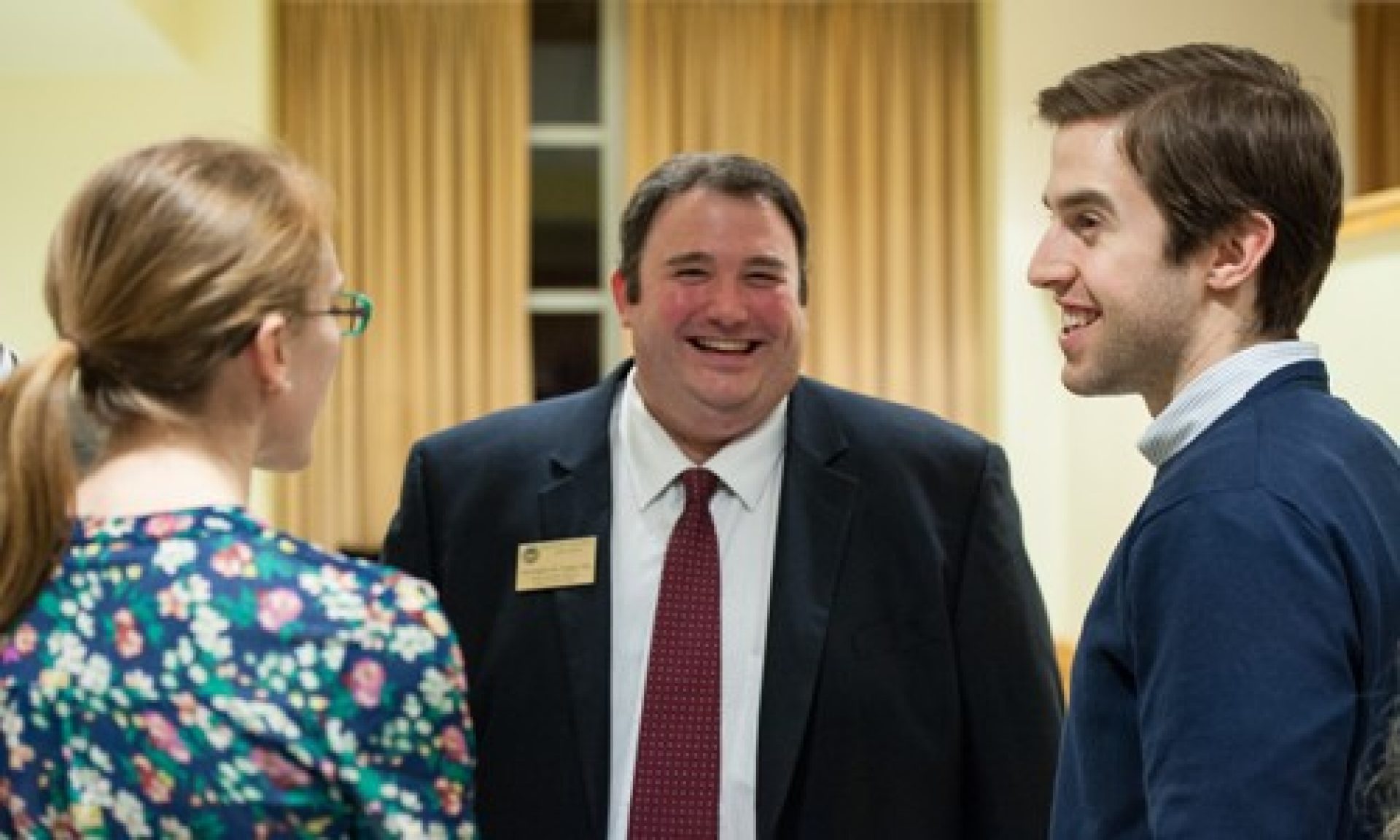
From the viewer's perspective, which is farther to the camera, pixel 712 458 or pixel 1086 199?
pixel 712 458

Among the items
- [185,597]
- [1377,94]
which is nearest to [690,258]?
[185,597]

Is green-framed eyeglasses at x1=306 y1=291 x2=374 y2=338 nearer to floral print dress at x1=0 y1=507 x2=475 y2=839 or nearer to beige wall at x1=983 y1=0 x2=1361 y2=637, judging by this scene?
floral print dress at x1=0 y1=507 x2=475 y2=839

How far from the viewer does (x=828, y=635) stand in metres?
2.34

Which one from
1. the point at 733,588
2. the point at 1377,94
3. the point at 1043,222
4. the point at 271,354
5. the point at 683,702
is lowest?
the point at 683,702

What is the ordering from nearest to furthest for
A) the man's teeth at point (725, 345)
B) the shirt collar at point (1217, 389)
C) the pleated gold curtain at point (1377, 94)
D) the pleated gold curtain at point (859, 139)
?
the shirt collar at point (1217, 389)
the man's teeth at point (725, 345)
the pleated gold curtain at point (1377, 94)
the pleated gold curtain at point (859, 139)

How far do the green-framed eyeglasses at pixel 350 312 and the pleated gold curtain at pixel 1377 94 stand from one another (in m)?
6.25

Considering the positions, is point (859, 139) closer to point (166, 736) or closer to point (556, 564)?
point (556, 564)

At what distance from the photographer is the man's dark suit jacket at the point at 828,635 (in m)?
2.30

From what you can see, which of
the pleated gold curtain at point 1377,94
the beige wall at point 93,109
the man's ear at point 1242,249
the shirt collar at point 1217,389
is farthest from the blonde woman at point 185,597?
the pleated gold curtain at point 1377,94

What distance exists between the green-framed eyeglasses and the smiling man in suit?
995mm

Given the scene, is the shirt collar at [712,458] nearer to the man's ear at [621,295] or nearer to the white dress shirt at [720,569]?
the white dress shirt at [720,569]

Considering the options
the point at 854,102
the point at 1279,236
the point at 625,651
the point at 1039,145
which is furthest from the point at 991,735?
the point at 854,102

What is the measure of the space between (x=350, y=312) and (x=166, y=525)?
0.77ft

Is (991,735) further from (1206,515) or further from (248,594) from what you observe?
(248,594)
